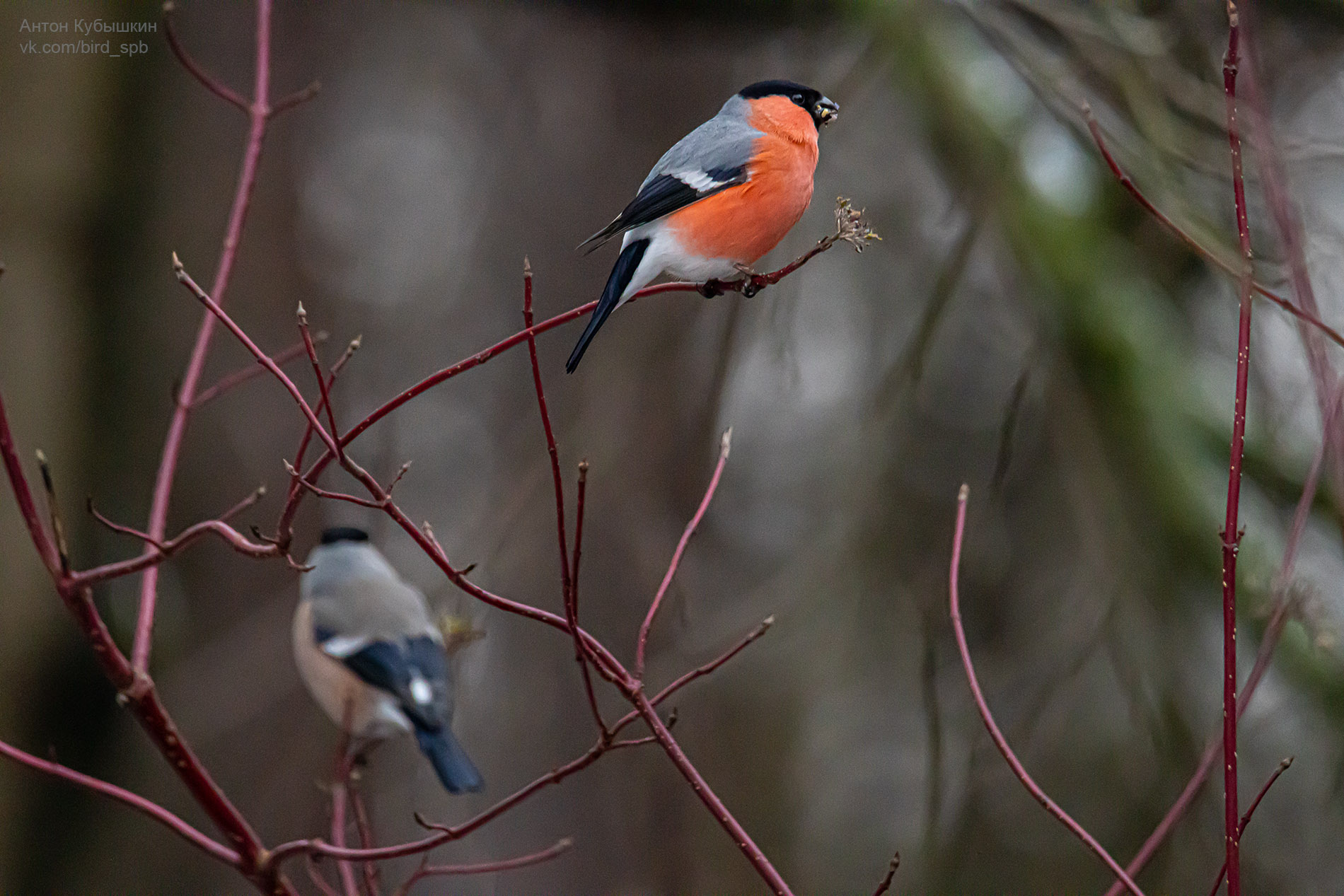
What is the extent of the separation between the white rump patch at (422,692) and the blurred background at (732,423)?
A: 9.5 inches

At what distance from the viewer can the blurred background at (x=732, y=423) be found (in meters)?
2.83

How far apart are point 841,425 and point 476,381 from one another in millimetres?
1388

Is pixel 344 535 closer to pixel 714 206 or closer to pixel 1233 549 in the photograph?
pixel 714 206

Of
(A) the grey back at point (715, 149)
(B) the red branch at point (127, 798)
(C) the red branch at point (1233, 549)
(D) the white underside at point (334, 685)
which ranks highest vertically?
(A) the grey back at point (715, 149)

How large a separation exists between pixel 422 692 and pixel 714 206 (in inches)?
78.5

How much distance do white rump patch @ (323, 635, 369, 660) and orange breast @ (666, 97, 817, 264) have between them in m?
2.22

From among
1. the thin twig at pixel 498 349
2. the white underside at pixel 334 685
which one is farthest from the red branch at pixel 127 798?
the white underside at pixel 334 685

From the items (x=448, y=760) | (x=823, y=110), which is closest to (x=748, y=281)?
(x=823, y=110)

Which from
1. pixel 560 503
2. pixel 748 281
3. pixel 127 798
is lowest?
pixel 127 798

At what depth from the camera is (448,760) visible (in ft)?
8.74

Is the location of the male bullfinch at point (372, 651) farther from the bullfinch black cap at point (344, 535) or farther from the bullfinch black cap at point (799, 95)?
the bullfinch black cap at point (799, 95)

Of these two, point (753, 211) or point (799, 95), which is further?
point (799, 95)

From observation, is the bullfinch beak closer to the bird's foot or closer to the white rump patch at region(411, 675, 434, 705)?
the bird's foot

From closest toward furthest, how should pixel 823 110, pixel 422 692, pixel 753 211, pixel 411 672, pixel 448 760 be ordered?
pixel 753 211 < pixel 823 110 < pixel 448 760 < pixel 422 692 < pixel 411 672
